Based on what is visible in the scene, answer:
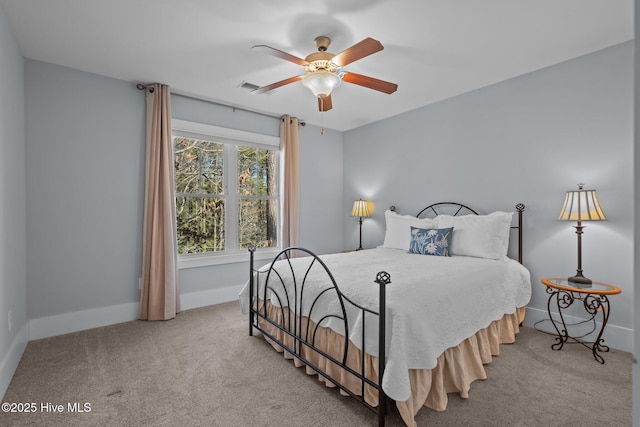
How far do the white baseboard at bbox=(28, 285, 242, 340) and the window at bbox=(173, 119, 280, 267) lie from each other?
483 millimetres

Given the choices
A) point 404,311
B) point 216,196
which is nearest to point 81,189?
point 216,196

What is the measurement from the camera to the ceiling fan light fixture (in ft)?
7.97

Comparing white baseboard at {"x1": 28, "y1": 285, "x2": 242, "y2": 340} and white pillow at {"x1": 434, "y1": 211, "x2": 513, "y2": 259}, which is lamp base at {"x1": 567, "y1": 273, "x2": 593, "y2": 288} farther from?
white baseboard at {"x1": 28, "y1": 285, "x2": 242, "y2": 340}

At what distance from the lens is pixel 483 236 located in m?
3.07

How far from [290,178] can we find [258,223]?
2.66 ft

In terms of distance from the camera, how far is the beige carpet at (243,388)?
1766mm

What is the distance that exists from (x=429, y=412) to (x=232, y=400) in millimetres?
1200

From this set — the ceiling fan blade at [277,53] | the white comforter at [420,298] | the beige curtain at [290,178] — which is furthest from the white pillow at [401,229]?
the ceiling fan blade at [277,53]

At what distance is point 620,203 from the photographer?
2.61 meters

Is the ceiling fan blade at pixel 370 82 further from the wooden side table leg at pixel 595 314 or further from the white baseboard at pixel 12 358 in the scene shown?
the white baseboard at pixel 12 358

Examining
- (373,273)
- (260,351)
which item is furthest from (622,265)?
(260,351)

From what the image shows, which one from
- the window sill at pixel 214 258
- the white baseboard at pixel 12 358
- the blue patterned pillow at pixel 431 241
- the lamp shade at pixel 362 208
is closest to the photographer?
the white baseboard at pixel 12 358

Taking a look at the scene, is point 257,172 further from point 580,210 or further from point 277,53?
point 580,210

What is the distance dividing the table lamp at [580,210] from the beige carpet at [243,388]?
0.66 meters
